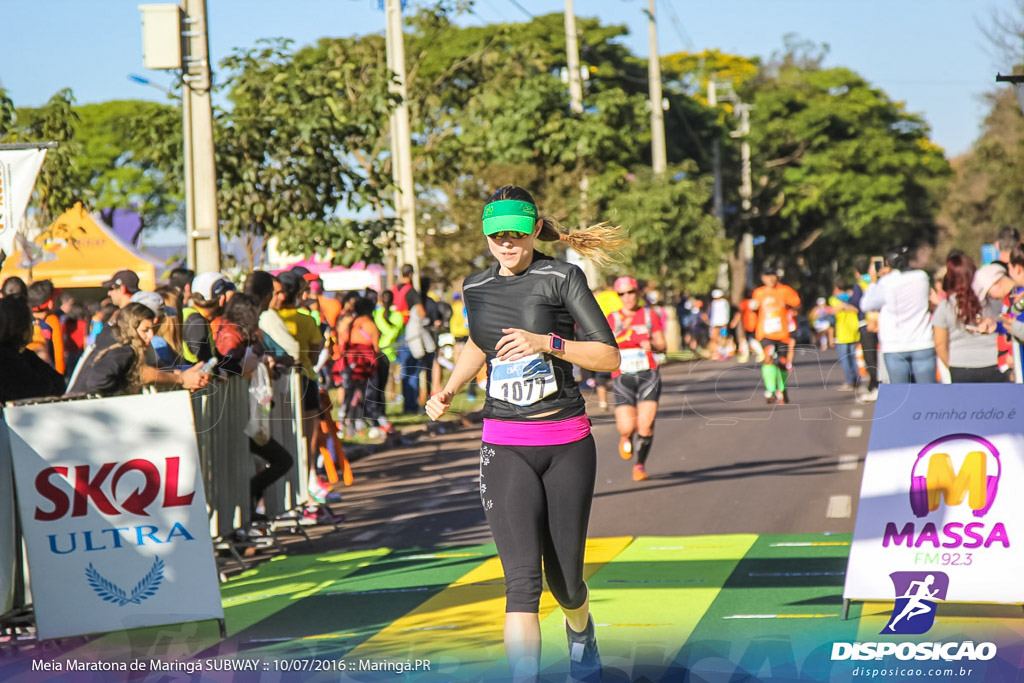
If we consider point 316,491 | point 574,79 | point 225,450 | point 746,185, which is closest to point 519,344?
point 225,450

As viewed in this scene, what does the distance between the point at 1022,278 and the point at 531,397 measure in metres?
5.11

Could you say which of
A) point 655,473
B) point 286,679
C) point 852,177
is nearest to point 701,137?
point 852,177

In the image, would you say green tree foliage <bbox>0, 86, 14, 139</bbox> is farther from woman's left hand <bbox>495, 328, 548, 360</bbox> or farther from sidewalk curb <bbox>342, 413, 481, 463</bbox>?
woman's left hand <bbox>495, 328, 548, 360</bbox>

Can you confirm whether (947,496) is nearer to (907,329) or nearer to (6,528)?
(6,528)

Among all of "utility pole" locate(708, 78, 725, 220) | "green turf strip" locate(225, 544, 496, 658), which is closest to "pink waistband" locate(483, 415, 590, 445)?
"green turf strip" locate(225, 544, 496, 658)

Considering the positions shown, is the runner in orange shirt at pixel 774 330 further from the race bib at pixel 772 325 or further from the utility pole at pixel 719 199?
the utility pole at pixel 719 199

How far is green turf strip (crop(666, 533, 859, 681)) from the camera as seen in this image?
6.04 m

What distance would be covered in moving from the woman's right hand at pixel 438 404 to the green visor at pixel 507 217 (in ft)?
2.05

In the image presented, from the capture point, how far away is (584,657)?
5.42 m

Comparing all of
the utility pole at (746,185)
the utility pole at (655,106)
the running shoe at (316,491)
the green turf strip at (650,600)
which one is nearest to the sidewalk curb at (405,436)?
the running shoe at (316,491)

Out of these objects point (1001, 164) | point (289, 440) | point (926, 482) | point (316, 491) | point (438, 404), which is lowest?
point (316, 491)

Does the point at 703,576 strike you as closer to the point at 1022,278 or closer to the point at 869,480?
the point at 869,480

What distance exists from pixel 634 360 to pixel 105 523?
21.7 ft

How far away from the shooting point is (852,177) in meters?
69.1
